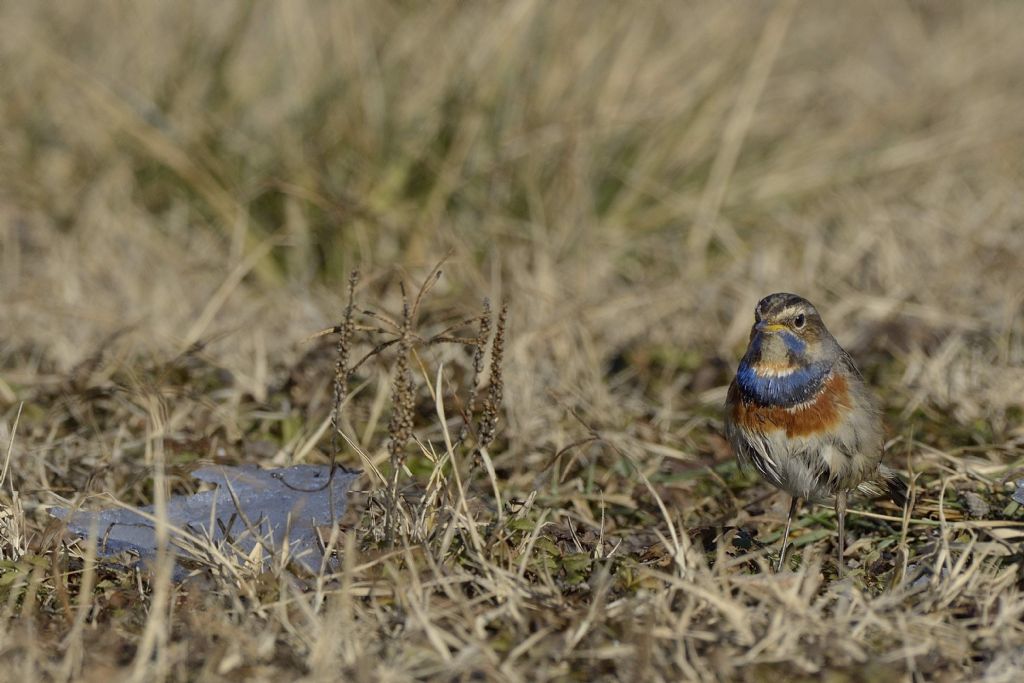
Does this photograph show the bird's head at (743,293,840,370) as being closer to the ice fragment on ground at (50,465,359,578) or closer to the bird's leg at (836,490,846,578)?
the bird's leg at (836,490,846,578)

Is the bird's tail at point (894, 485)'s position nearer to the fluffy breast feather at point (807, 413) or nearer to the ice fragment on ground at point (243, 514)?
the fluffy breast feather at point (807, 413)

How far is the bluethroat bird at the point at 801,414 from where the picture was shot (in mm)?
3982

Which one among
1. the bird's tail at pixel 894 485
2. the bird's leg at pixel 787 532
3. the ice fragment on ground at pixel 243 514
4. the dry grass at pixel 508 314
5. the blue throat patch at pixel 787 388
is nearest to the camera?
Answer: the dry grass at pixel 508 314

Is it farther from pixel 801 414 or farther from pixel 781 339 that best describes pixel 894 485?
pixel 781 339

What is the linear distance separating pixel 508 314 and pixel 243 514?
7.36 ft

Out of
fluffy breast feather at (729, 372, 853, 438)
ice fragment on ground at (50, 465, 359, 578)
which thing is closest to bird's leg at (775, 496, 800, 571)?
fluffy breast feather at (729, 372, 853, 438)

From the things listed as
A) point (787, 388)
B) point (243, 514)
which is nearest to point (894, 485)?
point (787, 388)

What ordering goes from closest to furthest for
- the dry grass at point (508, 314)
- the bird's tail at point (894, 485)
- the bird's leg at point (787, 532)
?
1. the dry grass at point (508, 314)
2. the bird's leg at point (787, 532)
3. the bird's tail at point (894, 485)

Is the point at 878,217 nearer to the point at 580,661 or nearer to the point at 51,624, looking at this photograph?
the point at 580,661

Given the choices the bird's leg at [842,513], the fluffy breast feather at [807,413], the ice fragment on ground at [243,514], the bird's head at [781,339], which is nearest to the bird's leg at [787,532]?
the bird's leg at [842,513]

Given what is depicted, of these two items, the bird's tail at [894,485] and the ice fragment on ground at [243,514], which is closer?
the ice fragment on ground at [243,514]

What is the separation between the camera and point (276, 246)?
7027 mm

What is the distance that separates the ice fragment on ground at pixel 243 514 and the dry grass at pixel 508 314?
12 cm

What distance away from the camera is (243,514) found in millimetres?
3773
